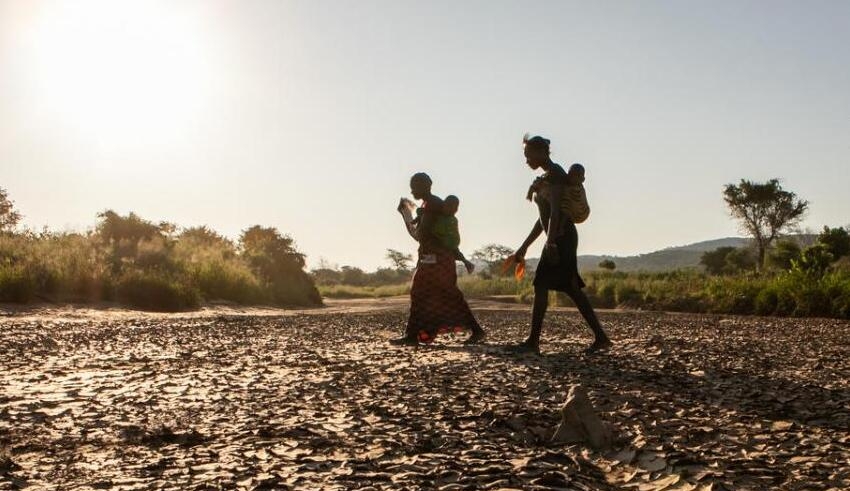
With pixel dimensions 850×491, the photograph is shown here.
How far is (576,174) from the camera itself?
737 cm

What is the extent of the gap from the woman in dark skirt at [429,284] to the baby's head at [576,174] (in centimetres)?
165

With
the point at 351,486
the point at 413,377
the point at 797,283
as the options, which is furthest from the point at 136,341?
the point at 797,283

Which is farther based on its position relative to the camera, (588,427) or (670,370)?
(670,370)

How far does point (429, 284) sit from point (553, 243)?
188 cm

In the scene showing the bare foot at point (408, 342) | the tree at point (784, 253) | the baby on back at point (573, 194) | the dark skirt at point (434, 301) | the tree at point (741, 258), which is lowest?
the bare foot at point (408, 342)

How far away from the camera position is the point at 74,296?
16281mm

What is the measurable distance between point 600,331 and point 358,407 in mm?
3572

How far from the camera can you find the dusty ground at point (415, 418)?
3.16 meters

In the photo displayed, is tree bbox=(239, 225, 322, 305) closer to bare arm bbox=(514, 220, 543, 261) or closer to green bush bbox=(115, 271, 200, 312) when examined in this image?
green bush bbox=(115, 271, 200, 312)

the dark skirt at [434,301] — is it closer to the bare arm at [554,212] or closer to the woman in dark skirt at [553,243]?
the woman in dark skirt at [553,243]

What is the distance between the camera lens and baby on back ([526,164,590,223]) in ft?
23.9

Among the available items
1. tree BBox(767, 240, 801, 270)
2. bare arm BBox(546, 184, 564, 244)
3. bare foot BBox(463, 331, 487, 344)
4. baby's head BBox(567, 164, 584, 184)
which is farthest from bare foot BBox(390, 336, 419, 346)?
tree BBox(767, 240, 801, 270)

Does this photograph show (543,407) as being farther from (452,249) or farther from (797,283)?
(797,283)

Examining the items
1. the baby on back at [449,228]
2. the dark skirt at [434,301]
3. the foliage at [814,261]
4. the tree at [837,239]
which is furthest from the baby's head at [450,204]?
the tree at [837,239]
